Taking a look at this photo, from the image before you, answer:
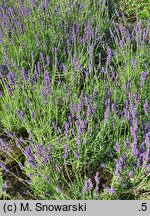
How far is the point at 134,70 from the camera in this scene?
2.71 meters

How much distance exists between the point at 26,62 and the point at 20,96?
731 mm

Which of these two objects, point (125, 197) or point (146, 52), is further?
point (146, 52)

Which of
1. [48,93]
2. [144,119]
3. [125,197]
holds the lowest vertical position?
[125,197]

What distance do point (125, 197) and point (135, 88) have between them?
889 millimetres

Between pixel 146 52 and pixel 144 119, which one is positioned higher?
pixel 146 52

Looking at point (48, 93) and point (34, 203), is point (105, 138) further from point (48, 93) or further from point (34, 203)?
point (34, 203)

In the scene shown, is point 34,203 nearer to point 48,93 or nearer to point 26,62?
point 48,93

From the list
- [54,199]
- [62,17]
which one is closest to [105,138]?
[54,199]

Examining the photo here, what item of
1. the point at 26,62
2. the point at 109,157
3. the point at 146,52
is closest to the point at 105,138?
the point at 109,157

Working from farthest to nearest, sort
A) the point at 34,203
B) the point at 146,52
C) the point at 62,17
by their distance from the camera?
the point at 62,17 < the point at 146,52 < the point at 34,203

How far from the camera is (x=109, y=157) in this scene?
2398 mm

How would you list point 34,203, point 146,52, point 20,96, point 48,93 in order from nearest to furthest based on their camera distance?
point 34,203 → point 48,93 → point 20,96 → point 146,52

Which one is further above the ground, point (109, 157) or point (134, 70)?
point (134, 70)

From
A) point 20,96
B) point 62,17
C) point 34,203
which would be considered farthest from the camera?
point 62,17
